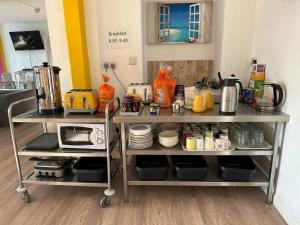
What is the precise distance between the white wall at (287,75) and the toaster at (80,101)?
1.59 metres

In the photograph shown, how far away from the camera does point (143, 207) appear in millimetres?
1976

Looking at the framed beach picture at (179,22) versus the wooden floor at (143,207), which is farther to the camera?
the framed beach picture at (179,22)

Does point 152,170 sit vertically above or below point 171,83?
below

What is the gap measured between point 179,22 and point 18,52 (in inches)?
282

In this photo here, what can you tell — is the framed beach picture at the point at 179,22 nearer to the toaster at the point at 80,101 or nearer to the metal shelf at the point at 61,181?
the toaster at the point at 80,101

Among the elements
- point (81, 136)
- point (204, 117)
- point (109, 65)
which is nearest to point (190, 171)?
point (204, 117)

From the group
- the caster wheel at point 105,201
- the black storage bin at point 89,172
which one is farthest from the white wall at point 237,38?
the caster wheel at point 105,201

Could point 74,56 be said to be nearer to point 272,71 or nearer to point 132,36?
point 132,36

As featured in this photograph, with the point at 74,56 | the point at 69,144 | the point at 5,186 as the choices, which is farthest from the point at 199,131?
the point at 5,186

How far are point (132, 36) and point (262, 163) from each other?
1.94 m

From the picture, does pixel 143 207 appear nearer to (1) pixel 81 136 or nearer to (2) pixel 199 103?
(1) pixel 81 136

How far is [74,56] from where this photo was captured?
2578mm

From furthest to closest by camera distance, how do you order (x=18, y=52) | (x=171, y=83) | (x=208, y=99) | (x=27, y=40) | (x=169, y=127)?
(x=18, y=52) → (x=27, y=40) → (x=169, y=127) → (x=171, y=83) → (x=208, y=99)

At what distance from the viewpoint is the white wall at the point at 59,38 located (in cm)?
259
